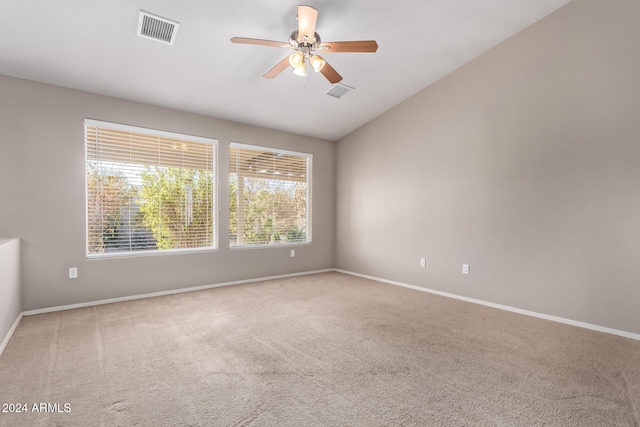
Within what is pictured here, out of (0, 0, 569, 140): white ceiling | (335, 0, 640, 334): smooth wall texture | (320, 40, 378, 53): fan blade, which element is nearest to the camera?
(320, 40, 378, 53): fan blade

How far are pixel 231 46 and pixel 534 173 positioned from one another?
3.67 meters

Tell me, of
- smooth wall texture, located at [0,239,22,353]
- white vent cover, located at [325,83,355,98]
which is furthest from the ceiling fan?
smooth wall texture, located at [0,239,22,353]

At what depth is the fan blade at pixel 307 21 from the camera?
240 centimetres

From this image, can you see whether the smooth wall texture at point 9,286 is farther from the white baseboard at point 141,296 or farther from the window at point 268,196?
the window at point 268,196

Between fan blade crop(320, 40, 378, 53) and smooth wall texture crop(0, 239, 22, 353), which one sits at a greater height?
fan blade crop(320, 40, 378, 53)

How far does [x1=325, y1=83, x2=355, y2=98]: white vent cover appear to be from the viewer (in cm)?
430

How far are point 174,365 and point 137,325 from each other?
3.63 feet

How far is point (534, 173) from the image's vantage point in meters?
3.57

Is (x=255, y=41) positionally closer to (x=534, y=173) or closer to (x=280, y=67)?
(x=280, y=67)

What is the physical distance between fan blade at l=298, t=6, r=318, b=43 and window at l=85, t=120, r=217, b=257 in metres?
2.59

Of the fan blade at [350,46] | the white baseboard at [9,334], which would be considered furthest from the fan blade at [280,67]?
the white baseboard at [9,334]

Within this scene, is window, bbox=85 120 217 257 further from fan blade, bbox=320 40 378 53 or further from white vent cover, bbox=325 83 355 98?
fan blade, bbox=320 40 378 53

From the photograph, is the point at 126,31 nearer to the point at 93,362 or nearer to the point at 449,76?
the point at 93,362

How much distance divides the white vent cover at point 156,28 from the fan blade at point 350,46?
1.43 metres
